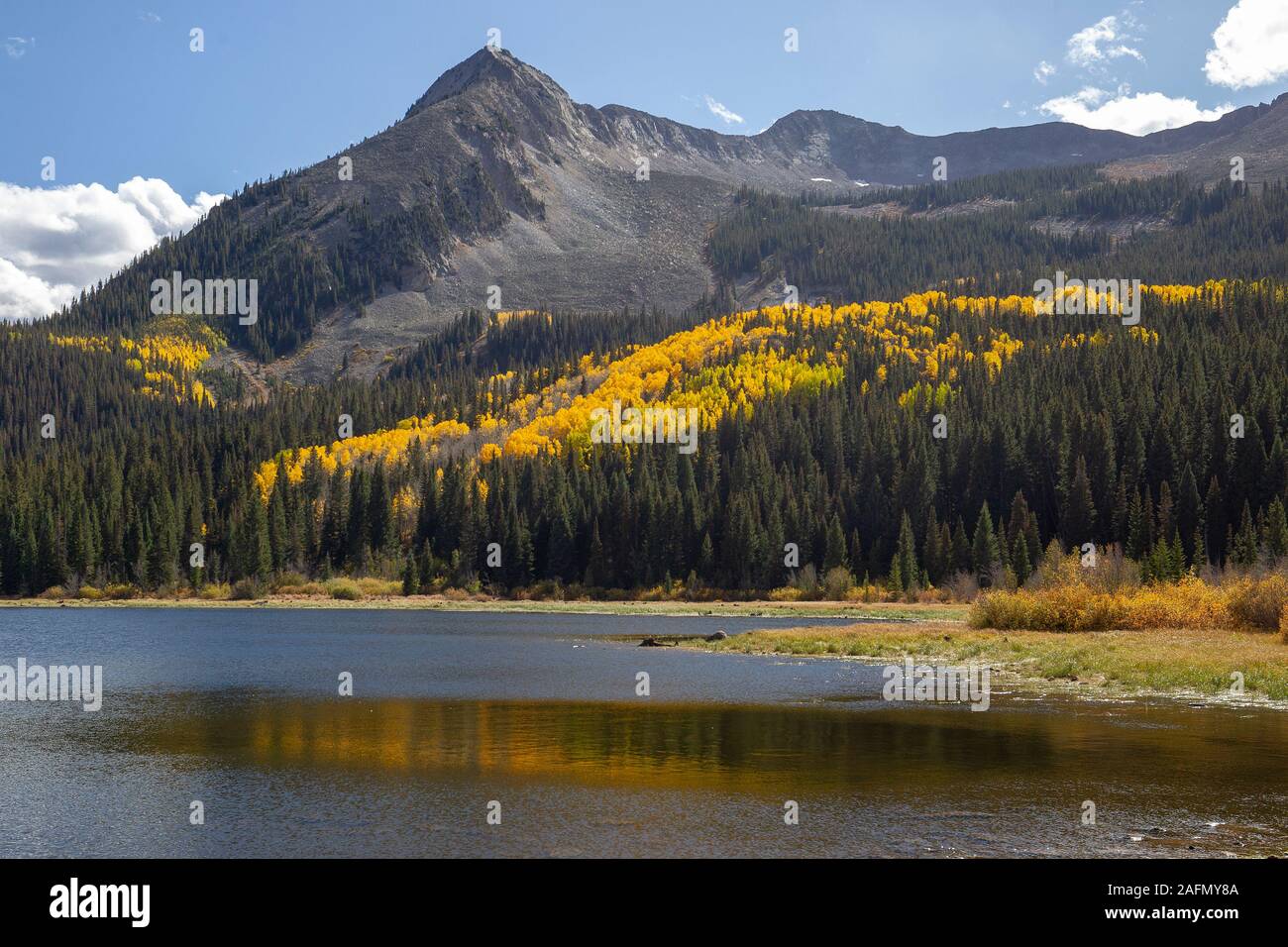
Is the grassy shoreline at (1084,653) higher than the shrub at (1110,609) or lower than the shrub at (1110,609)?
lower

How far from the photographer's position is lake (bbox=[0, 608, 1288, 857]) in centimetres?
2614

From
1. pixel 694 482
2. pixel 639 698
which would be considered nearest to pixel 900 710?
pixel 639 698

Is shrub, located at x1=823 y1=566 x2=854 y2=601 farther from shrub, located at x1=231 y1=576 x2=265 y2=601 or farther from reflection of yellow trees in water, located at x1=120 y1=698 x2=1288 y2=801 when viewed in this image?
reflection of yellow trees in water, located at x1=120 y1=698 x2=1288 y2=801

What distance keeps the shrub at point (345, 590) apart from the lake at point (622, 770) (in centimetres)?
10066

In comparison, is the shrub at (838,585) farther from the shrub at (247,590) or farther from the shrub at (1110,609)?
the shrub at (247,590)

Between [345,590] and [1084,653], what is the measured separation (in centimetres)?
12311

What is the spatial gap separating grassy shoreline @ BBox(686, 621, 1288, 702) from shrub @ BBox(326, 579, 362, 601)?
8938cm

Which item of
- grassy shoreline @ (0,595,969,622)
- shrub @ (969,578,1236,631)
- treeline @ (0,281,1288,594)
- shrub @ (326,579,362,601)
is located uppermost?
treeline @ (0,281,1288,594)

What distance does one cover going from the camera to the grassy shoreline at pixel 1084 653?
2040 inches

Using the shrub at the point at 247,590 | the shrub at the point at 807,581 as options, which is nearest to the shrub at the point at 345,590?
the shrub at the point at 247,590

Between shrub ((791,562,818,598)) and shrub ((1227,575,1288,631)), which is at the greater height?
shrub ((1227,575,1288,631))

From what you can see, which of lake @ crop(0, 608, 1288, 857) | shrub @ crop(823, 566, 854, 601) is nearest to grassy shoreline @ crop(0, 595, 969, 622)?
shrub @ crop(823, 566, 854, 601)

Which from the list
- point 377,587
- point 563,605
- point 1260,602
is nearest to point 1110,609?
point 1260,602
